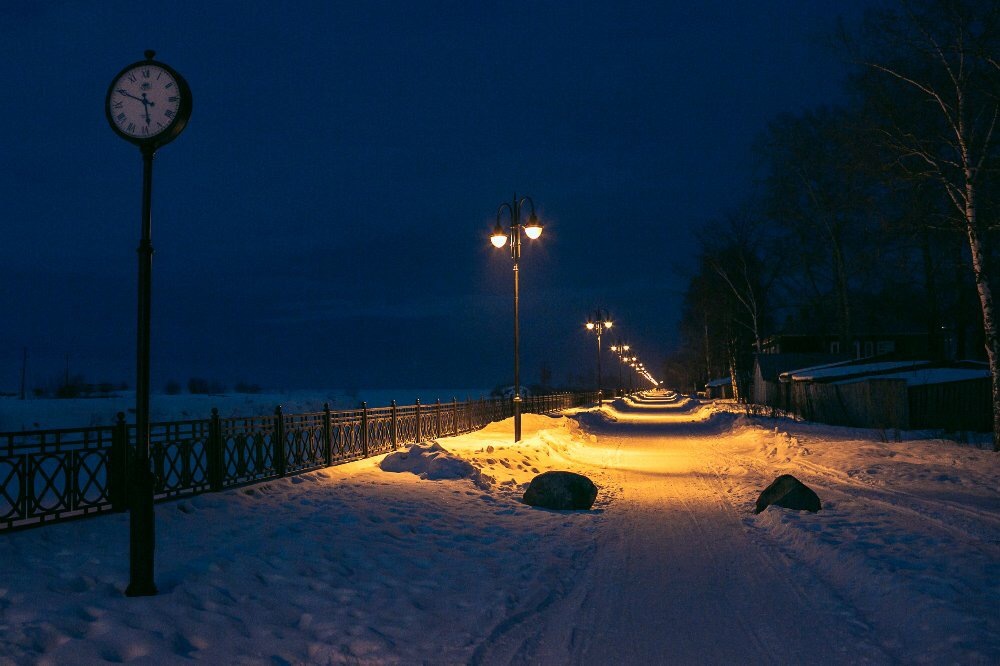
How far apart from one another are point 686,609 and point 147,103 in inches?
268

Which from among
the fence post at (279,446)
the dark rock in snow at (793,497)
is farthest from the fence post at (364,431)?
the dark rock in snow at (793,497)

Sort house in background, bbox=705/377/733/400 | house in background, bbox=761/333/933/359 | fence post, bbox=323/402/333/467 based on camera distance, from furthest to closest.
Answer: house in background, bbox=705/377/733/400 < house in background, bbox=761/333/933/359 < fence post, bbox=323/402/333/467

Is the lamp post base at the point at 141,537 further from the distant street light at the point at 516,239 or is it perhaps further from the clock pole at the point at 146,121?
the distant street light at the point at 516,239

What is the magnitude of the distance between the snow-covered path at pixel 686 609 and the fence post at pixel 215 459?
602 cm

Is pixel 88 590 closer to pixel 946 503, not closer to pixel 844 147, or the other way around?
pixel 946 503

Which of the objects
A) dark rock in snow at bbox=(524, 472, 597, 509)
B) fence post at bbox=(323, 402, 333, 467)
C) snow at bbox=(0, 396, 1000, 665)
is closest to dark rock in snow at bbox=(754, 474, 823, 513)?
snow at bbox=(0, 396, 1000, 665)

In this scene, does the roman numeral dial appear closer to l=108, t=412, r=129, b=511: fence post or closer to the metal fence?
the metal fence

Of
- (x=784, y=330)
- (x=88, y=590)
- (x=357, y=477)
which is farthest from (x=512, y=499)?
(x=784, y=330)

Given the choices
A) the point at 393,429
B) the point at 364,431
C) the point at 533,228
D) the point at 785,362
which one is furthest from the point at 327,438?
the point at 785,362

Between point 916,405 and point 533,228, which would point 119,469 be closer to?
point 533,228

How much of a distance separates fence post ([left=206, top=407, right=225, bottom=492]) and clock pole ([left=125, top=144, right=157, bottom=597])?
16.5 ft

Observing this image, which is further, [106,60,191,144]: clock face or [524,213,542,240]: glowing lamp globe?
[524,213,542,240]: glowing lamp globe

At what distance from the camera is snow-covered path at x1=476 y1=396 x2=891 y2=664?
552cm

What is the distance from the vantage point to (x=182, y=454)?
10.8 m
